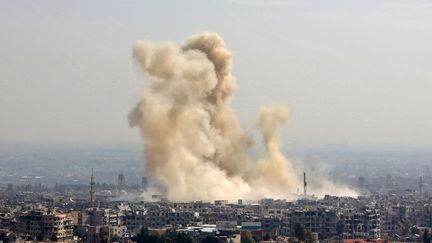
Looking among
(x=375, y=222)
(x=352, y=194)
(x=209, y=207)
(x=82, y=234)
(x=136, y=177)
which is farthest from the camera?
(x=136, y=177)

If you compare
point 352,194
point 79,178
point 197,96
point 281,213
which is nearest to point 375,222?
point 281,213

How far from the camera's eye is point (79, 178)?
19238 cm

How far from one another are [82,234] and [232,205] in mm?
18189

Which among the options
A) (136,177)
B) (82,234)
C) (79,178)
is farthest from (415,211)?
(79,178)

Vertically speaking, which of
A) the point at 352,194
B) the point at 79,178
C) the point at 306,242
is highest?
the point at 79,178

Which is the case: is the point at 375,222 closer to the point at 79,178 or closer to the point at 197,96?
the point at 197,96

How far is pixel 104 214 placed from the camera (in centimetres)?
8012

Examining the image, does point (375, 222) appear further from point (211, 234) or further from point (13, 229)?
point (13, 229)

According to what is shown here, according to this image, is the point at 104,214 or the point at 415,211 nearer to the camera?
the point at 104,214

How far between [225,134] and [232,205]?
5593 mm

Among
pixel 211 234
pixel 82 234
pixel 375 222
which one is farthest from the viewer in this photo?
pixel 375 222

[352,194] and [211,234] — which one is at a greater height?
[352,194]

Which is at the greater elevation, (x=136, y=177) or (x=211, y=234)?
(x=136, y=177)

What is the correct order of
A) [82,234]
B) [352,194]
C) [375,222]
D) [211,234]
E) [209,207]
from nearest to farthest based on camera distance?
[211,234], [82,234], [375,222], [209,207], [352,194]
